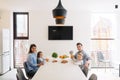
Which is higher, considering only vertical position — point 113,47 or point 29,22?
point 29,22

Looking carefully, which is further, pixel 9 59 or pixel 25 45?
pixel 25 45

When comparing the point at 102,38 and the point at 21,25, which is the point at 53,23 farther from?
the point at 102,38

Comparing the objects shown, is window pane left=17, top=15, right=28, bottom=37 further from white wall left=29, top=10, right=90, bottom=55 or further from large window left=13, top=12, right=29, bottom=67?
white wall left=29, top=10, right=90, bottom=55

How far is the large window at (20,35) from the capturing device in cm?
855

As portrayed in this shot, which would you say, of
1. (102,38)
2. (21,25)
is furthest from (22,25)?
(102,38)

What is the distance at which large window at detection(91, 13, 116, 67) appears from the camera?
850 centimetres

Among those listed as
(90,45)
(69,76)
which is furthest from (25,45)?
(69,76)

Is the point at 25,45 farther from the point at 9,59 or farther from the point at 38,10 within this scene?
the point at 38,10

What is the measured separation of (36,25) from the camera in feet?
25.7

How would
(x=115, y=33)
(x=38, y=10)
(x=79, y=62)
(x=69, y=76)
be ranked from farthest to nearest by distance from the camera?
1. (x=115, y=33)
2. (x=38, y=10)
3. (x=79, y=62)
4. (x=69, y=76)

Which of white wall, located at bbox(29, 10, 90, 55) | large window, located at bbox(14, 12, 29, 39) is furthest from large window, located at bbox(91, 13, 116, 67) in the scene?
large window, located at bbox(14, 12, 29, 39)

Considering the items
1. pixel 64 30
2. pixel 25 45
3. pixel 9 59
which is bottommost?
pixel 9 59

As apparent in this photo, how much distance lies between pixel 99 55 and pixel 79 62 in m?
3.75

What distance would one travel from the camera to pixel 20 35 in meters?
8.56
